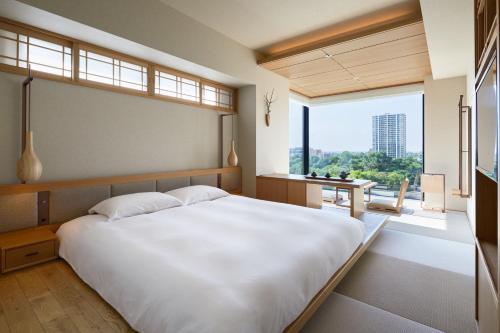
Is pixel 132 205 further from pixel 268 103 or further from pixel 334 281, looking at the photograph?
pixel 268 103

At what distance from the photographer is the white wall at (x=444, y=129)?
4.94 metres

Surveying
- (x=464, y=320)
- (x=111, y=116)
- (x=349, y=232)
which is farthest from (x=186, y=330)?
(x=111, y=116)

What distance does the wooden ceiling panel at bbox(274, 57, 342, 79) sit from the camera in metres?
4.24

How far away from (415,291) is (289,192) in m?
2.32

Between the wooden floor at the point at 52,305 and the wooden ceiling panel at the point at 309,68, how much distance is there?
13.9 ft

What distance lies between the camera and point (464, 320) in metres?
1.83

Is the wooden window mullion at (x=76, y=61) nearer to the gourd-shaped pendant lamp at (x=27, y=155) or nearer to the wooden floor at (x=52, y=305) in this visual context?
the gourd-shaped pendant lamp at (x=27, y=155)

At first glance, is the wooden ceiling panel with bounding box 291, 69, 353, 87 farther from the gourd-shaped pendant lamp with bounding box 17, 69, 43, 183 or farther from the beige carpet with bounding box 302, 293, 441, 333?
the gourd-shaped pendant lamp with bounding box 17, 69, 43, 183

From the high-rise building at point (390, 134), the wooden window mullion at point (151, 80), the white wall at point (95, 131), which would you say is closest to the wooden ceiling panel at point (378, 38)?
the white wall at point (95, 131)

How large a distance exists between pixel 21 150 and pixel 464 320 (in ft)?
13.5

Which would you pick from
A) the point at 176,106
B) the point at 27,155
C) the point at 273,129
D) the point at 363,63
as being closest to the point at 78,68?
the point at 27,155

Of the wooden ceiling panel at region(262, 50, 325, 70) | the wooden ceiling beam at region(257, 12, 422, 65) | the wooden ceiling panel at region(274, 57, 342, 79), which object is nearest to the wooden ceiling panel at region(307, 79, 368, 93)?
the wooden ceiling panel at region(274, 57, 342, 79)

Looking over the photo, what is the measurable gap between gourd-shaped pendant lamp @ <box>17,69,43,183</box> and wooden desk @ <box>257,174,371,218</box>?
3.15m

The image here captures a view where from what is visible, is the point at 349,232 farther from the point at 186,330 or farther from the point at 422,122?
the point at 422,122
